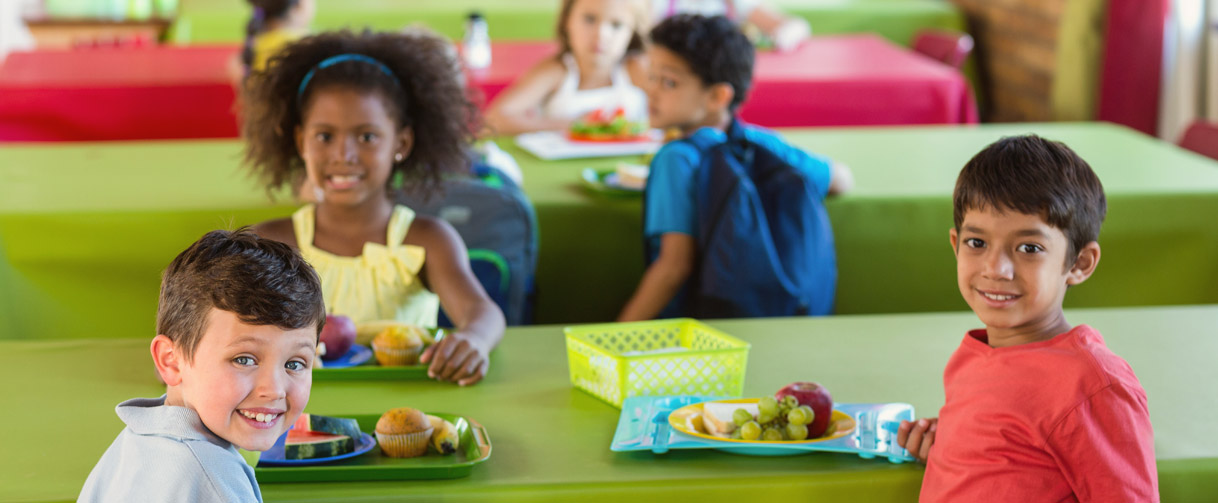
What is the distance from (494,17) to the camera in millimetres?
6113

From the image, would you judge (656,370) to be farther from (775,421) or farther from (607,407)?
(775,421)

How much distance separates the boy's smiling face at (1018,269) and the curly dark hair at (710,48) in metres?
1.24

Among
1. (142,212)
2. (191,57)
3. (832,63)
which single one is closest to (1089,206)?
(142,212)

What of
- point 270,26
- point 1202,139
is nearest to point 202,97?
point 270,26

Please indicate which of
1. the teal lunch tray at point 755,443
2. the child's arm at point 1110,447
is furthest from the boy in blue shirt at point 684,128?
the child's arm at point 1110,447

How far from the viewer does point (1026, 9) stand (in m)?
5.63

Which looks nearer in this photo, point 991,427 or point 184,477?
point 184,477

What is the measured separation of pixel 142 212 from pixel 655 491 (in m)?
1.62

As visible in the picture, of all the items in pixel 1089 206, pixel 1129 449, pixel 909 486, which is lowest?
pixel 909 486

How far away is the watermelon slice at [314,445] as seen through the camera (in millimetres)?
1330

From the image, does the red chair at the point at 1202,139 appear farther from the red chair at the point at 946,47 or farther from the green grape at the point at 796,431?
the green grape at the point at 796,431

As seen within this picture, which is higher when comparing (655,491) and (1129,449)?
(1129,449)

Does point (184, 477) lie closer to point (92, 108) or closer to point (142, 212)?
point (142, 212)

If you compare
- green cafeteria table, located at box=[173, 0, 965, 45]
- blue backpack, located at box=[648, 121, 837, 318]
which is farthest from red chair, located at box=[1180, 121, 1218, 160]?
green cafeteria table, located at box=[173, 0, 965, 45]
